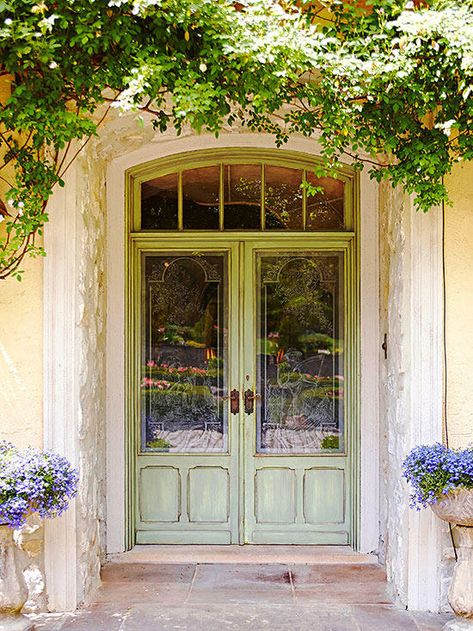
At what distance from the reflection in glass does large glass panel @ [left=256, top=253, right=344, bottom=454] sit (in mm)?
198

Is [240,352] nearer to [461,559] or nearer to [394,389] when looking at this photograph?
[394,389]

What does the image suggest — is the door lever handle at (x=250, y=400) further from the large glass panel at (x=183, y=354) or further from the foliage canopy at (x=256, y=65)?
the foliage canopy at (x=256, y=65)

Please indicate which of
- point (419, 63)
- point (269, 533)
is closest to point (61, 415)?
point (269, 533)

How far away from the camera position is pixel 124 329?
16.4ft

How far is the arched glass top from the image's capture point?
5.06 m

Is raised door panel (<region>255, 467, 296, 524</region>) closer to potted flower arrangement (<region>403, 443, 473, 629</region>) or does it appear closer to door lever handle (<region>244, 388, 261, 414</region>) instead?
door lever handle (<region>244, 388, 261, 414</region>)

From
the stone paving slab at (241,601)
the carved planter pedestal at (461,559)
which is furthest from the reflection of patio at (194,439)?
the carved planter pedestal at (461,559)

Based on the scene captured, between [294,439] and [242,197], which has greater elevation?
[242,197]

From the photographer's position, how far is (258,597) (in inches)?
167

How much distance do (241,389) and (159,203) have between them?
1.33 m

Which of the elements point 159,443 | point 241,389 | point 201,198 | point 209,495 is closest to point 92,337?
point 159,443

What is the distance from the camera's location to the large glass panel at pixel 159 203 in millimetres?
5074

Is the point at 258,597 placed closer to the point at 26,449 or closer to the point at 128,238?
the point at 26,449

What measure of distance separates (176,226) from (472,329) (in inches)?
80.6
